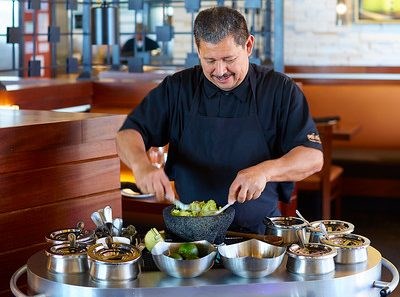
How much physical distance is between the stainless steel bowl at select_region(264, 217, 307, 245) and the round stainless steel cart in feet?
0.80

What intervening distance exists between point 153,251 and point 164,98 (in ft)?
3.37

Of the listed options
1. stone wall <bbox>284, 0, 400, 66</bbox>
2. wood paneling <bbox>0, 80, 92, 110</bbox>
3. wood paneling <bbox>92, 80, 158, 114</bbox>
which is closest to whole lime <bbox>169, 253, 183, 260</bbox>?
wood paneling <bbox>0, 80, 92, 110</bbox>

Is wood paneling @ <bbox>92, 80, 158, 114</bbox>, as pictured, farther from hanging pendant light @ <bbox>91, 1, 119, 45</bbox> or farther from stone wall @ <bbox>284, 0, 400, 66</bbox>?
stone wall @ <bbox>284, 0, 400, 66</bbox>

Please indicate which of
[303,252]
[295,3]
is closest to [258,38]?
[295,3]

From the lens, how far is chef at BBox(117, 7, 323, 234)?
3045 millimetres

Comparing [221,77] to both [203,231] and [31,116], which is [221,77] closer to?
[203,231]

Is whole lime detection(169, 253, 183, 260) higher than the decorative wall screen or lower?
lower

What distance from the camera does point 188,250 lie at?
2.45 metres

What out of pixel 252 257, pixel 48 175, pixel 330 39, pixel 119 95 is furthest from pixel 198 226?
pixel 330 39

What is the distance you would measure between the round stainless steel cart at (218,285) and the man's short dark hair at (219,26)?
0.88m

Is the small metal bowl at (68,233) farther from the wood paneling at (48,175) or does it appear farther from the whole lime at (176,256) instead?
the wood paneling at (48,175)

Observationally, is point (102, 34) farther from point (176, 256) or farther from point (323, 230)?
point (176, 256)

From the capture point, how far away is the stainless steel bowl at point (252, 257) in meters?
2.38

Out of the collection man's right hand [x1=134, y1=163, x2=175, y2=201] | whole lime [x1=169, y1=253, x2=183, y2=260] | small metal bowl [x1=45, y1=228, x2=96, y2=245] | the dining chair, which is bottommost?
the dining chair
